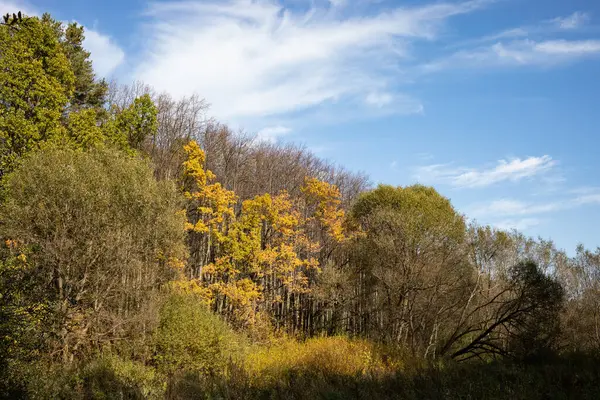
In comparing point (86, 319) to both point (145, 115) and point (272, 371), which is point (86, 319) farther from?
point (145, 115)

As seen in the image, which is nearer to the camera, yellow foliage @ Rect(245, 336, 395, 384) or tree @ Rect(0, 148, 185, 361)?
yellow foliage @ Rect(245, 336, 395, 384)

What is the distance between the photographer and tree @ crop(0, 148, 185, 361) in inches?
671

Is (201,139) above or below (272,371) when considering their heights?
above

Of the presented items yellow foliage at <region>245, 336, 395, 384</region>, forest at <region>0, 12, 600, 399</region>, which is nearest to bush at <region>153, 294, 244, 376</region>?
forest at <region>0, 12, 600, 399</region>

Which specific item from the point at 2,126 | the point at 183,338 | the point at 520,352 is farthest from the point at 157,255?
the point at 520,352

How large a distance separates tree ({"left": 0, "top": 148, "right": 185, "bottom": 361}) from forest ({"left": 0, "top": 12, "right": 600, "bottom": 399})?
81 mm

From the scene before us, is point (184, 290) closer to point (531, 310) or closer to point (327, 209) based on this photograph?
point (327, 209)

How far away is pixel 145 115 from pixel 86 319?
1352cm

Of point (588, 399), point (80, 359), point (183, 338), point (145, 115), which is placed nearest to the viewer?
point (588, 399)

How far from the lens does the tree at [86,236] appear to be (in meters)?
17.0

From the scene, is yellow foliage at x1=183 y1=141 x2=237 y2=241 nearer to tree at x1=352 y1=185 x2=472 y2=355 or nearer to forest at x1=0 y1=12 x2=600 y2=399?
forest at x1=0 y1=12 x2=600 y2=399

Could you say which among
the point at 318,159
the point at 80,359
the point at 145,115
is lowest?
the point at 80,359

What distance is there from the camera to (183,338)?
19.3m

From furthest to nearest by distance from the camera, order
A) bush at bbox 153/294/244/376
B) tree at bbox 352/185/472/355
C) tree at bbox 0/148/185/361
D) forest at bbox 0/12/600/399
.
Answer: tree at bbox 352/185/472/355 < bush at bbox 153/294/244/376 < tree at bbox 0/148/185/361 < forest at bbox 0/12/600/399
